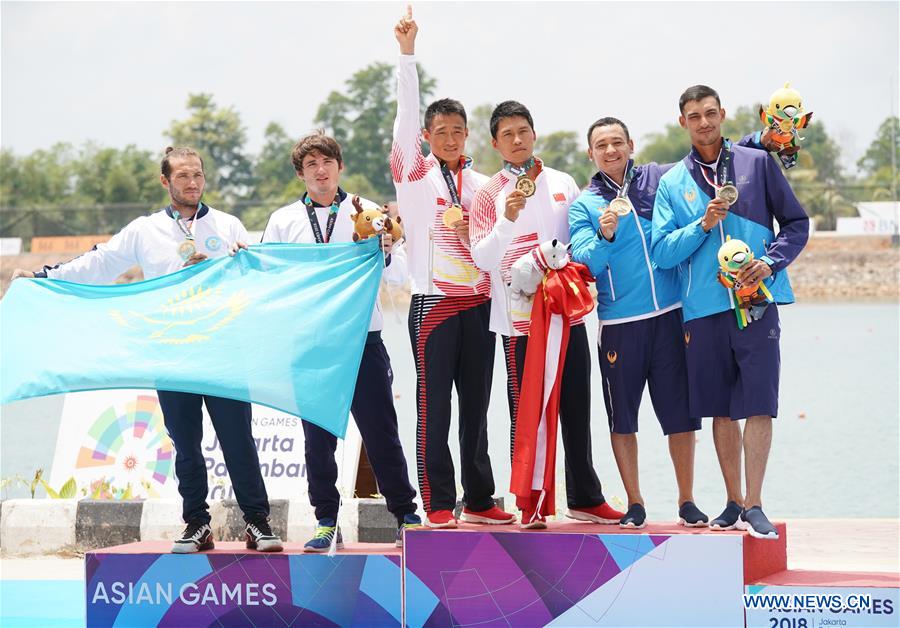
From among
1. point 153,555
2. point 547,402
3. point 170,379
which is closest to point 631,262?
point 547,402

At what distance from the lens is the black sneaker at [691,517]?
17.5ft

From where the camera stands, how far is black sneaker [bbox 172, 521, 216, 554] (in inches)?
221

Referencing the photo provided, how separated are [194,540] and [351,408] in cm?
96

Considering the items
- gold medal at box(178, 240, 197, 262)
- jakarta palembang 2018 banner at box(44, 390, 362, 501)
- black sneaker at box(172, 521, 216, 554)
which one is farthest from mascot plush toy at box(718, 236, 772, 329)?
jakarta palembang 2018 banner at box(44, 390, 362, 501)

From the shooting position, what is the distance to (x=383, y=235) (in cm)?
562

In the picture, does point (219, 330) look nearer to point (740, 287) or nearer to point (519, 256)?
point (519, 256)

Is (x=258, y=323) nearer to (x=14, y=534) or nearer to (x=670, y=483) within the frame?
(x=14, y=534)

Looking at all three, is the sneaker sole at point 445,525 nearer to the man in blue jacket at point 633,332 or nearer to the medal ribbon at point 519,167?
the man in blue jacket at point 633,332

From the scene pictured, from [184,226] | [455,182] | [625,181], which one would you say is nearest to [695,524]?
[625,181]

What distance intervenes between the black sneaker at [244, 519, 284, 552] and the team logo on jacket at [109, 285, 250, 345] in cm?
92

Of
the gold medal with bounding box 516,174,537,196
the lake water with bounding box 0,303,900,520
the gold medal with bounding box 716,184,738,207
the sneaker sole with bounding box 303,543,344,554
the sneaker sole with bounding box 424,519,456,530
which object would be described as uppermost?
the gold medal with bounding box 516,174,537,196

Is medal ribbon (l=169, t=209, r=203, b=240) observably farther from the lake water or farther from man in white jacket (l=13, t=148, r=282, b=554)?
the lake water

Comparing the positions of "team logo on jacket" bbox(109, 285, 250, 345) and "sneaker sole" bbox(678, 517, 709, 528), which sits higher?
"team logo on jacket" bbox(109, 285, 250, 345)

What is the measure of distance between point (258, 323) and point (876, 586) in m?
2.92
